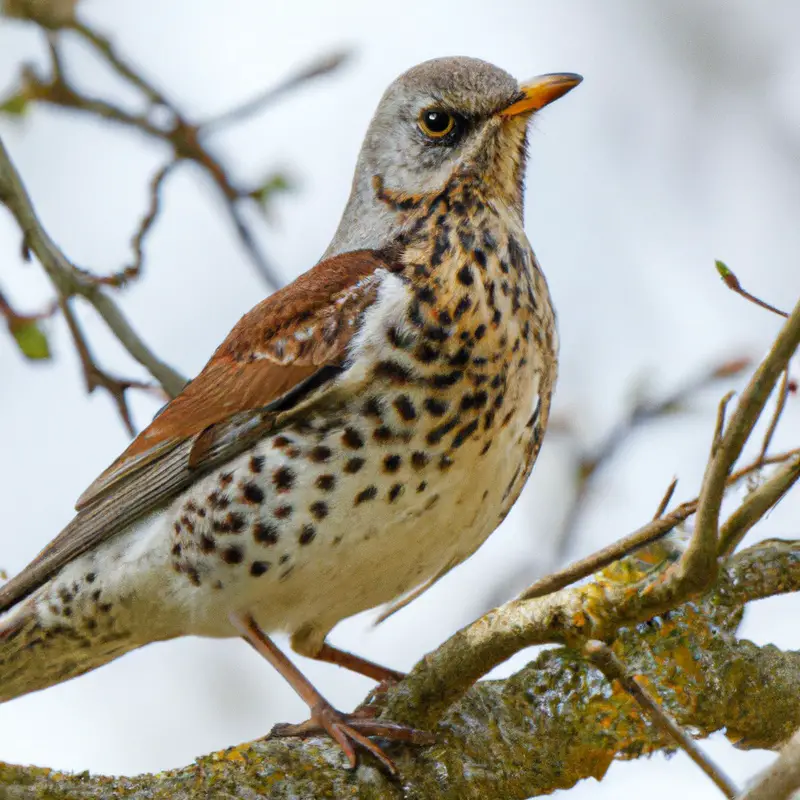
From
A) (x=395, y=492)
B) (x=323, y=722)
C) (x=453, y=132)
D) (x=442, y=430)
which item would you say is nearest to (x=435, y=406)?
(x=442, y=430)

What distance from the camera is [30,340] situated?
14.6ft

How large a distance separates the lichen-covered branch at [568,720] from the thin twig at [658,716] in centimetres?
52

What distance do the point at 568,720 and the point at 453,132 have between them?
2.23 metres

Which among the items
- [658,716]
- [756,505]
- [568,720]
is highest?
[568,720]

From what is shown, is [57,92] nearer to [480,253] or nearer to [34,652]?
[480,253]

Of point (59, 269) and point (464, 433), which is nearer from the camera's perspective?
point (464, 433)

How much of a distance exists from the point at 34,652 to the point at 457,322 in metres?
1.91

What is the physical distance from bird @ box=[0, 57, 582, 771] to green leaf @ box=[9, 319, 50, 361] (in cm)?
47

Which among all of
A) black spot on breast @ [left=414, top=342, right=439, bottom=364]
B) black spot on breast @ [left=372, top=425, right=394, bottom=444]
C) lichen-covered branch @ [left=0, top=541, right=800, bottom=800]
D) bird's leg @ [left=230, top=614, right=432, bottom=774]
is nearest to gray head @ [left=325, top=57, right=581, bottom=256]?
black spot on breast @ [left=414, top=342, right=439, bottom=364]

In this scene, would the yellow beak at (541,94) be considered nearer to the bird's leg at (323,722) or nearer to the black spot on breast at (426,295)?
the black spot on breast at (426,295)

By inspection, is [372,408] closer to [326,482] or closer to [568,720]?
[326,482]

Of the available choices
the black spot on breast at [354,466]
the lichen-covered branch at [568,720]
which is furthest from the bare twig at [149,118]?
the lichen-covered branch at [568,720]

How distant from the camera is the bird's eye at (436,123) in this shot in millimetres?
4559

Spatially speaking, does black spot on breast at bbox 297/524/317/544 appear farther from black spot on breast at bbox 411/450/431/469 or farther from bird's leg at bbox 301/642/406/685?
bird's leg at bbox 301/642/406/685
